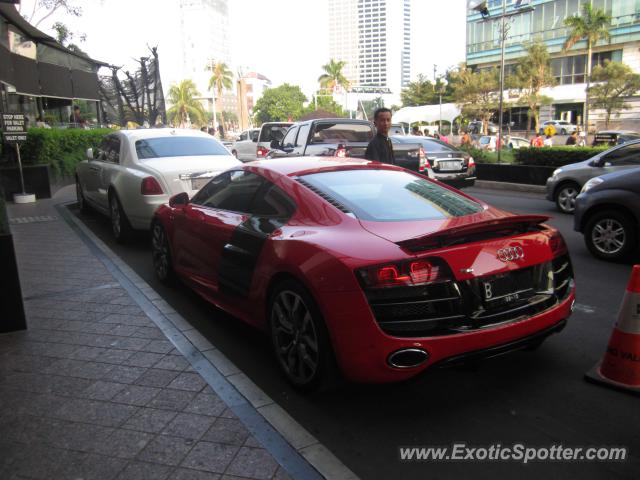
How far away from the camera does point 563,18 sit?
4931 centimetres

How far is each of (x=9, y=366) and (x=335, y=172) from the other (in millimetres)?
2836

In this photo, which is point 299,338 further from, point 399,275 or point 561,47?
point 561,47

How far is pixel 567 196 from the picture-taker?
11.0m

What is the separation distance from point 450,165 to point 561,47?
43.3 m

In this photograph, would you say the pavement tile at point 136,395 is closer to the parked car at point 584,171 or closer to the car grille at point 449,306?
the car grille at point 449,306

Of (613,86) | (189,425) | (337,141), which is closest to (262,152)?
(337,141)

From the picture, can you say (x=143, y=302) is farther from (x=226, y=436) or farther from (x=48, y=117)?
(x=48, y=117)

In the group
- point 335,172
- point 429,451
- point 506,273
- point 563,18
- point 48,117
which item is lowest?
point 429,451

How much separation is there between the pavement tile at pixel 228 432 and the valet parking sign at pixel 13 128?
11875mm

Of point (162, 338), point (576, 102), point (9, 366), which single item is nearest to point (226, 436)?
point (162, 338)

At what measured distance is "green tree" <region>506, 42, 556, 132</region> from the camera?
1821 inches

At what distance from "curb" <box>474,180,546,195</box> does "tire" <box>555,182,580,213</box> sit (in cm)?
330

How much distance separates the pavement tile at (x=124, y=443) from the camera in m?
2.92

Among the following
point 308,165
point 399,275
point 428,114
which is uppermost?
point 428,114
